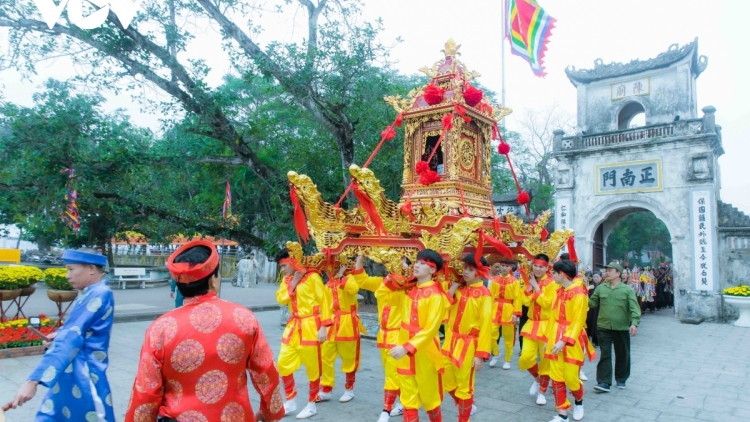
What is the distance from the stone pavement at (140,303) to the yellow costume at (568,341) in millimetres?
9427

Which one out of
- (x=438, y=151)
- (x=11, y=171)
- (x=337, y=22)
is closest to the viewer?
(x=438, y=151)

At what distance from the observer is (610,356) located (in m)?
6.14

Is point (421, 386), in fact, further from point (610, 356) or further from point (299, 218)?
point (610, 356)

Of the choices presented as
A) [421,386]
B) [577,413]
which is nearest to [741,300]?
[577,413]

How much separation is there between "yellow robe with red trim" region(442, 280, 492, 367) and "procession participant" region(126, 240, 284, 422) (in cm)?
246

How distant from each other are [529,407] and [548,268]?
162cm

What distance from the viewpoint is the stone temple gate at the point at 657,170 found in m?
13.5

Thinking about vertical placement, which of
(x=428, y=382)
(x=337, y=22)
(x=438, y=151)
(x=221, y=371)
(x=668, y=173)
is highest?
(x=337, y=22)

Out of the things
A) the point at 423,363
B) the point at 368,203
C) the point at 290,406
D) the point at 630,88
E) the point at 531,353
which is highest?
the point at 630,88

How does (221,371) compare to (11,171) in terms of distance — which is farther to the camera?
(11,171)

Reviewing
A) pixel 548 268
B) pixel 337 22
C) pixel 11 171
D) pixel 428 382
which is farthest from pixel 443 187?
pixel 11 171

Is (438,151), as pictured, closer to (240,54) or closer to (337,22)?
(337,22)

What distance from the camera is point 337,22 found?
9.46 meters

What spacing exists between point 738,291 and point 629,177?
4250mm
